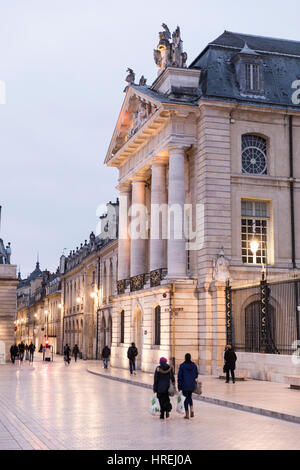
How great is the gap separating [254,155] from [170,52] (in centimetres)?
770

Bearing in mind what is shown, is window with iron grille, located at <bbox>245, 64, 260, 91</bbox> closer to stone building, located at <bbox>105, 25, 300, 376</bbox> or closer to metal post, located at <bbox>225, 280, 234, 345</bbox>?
stone building, located at <bbox>105, 25, 300, 376</bbox>

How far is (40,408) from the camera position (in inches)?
715

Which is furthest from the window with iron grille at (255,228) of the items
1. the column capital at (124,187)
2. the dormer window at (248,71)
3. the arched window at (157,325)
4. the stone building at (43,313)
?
the stone building at (43,313)

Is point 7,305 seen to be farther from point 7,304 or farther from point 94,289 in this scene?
point 94,289

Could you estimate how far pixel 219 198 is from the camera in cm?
3369

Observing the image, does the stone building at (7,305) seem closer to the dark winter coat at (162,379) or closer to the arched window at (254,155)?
the arched window at (254,155)

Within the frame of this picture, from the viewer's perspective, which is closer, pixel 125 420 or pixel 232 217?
pixel 125 420

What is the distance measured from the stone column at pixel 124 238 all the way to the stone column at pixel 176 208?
9.86 m

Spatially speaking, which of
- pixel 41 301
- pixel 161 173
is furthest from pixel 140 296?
pixel 41 301

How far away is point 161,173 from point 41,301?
Answer: 74836mm

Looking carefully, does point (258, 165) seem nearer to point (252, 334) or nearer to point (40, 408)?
point (252, 334)

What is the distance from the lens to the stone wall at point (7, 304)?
56.8 metres

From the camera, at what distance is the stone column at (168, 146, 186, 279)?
1359 inches

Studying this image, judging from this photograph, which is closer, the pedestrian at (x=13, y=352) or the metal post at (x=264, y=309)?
the metal post at (x=264, y=309)
